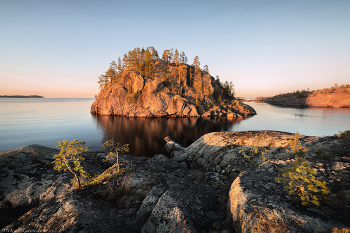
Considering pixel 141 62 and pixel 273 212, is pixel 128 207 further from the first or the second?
pixel 141 62

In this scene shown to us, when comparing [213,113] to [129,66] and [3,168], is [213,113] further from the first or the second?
[3,168]

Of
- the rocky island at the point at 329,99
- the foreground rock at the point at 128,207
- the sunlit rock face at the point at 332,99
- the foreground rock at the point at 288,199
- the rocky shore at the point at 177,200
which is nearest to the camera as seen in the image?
the foreground rock at the point at 288,199

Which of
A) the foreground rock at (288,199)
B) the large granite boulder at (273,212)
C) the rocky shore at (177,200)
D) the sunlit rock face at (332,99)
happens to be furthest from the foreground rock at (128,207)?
the sunlit rock face at (332,99)

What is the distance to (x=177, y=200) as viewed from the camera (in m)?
7.39

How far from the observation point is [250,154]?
14680mm

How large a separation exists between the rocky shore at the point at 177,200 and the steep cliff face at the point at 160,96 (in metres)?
69.0

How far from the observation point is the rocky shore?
479 centimetres

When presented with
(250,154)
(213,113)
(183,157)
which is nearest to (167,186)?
(250,154)

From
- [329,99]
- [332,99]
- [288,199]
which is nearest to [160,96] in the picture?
[288,199]

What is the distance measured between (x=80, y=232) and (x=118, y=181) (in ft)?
13.6

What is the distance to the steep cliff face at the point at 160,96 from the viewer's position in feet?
270

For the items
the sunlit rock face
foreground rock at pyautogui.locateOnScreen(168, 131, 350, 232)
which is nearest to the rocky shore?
foreground rock at pyautogui.locateOnScreen(168, 131, 350, 232)

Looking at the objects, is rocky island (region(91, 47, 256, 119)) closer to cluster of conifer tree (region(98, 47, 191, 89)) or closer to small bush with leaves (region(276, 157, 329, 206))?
cluster of conifer tree (region(98, 47, 191, 89))

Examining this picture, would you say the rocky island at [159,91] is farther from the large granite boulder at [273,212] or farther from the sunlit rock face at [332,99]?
the sunlit rock face at [332,99]
